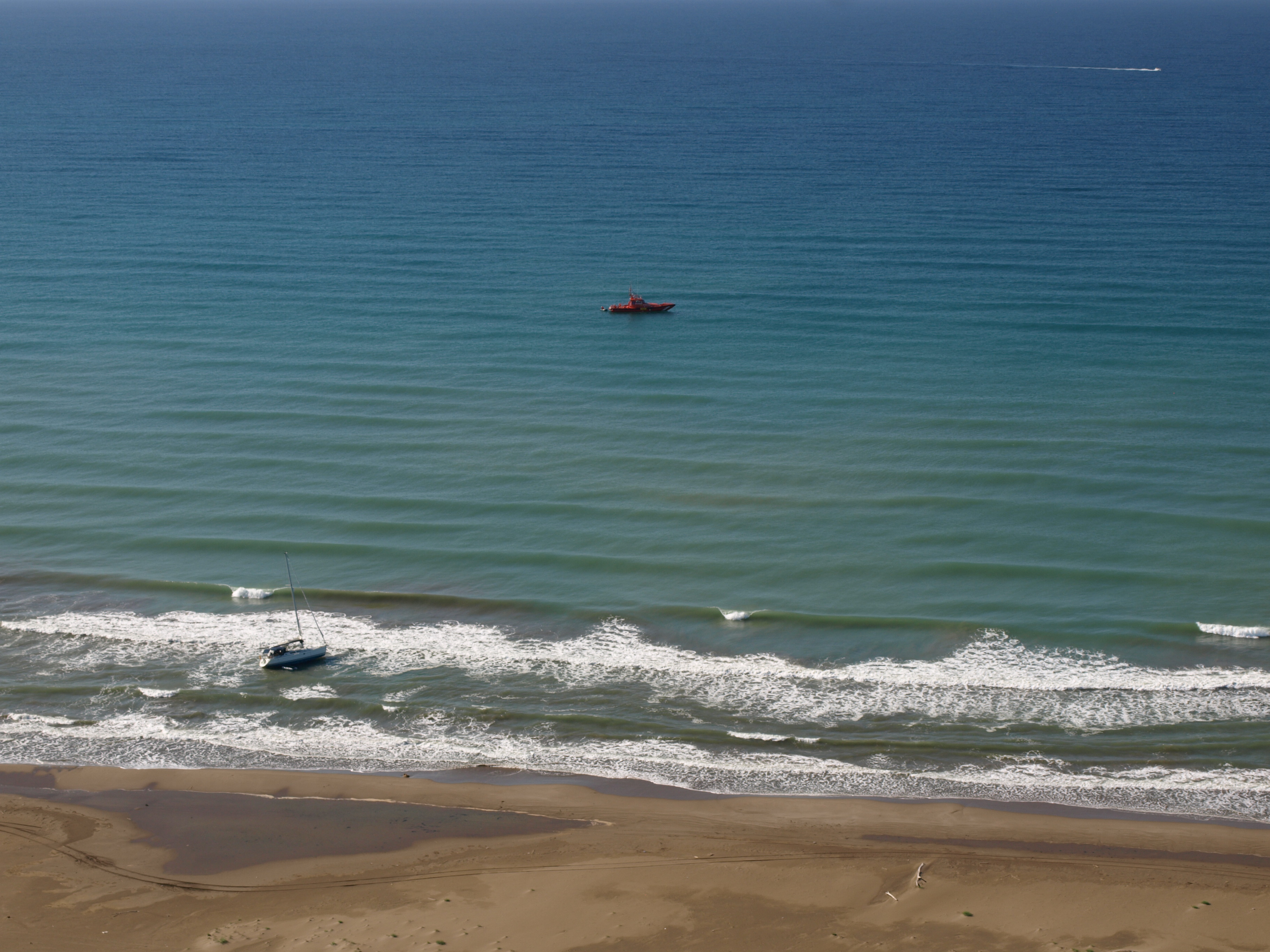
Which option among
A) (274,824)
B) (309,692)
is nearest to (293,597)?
(309,692)

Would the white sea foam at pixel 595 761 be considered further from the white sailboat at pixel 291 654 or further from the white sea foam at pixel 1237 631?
the white sea foam at pixel 1237 631

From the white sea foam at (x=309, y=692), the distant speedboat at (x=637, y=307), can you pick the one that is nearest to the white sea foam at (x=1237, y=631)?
the white sea foam at (x=309, y=692)

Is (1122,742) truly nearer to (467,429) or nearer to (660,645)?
(660,645)

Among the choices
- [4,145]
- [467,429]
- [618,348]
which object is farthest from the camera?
[4,145]

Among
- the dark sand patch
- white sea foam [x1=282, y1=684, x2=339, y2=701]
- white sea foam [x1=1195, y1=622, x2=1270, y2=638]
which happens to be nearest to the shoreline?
the dark sand patch

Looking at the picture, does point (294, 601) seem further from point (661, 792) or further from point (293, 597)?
point (661, 792)

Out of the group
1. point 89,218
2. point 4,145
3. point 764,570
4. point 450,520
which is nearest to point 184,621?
point 450,520

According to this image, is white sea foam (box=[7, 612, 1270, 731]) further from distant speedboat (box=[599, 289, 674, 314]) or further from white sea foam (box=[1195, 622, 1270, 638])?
distant speedboat (box=[599, 289, 674, 314])
